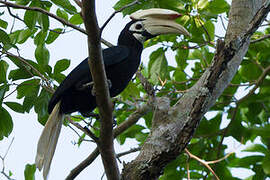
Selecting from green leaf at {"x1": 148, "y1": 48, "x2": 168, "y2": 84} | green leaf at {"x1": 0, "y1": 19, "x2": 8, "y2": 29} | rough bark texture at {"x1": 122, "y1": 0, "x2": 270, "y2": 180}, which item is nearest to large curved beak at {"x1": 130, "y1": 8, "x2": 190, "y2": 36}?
green leaf at {"x1": 148, "y1": 48, "x2": 168, "y2": 84}

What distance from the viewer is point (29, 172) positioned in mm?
3967

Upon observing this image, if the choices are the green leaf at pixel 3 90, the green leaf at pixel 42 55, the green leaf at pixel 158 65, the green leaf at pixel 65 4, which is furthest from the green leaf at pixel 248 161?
the green leaf at pixel 3 90

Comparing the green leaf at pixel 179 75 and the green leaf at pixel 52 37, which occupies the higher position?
the green leaf at pixel 52 37

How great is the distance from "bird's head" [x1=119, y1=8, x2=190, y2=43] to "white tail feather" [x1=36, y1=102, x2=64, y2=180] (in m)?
1.28

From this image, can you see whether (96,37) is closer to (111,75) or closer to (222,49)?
(222,49)

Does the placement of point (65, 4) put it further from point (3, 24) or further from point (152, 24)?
point (152, 24)

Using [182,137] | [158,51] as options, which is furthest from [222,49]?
[158,51]

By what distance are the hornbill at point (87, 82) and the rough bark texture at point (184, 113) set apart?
73 centimetres

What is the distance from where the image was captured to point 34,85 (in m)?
3.77

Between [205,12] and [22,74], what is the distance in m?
1.95

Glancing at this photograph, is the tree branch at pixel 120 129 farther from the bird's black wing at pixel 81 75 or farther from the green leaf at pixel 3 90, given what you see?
the green leaf at pixel 3 90

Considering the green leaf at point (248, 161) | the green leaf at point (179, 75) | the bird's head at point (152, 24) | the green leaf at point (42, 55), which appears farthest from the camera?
the green leaf at point (179, 75)

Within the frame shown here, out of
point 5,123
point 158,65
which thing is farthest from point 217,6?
point 5,123

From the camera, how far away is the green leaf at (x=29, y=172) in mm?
3928
